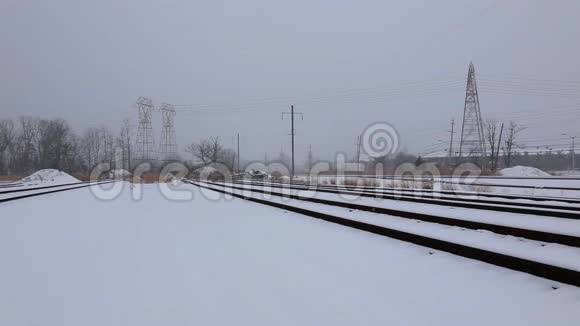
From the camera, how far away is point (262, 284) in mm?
4211

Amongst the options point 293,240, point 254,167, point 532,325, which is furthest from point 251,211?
point 254,167

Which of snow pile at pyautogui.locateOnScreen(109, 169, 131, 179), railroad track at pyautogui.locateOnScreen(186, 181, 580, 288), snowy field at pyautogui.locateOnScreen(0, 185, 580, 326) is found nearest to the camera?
snowy field at pyautogui.locateOnScreen(0, 185, 580, 326)

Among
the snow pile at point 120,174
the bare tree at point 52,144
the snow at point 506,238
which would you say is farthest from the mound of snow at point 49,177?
the snow at point 506,238

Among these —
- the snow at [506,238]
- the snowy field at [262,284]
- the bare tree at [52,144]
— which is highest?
the bare tree at [52,144]

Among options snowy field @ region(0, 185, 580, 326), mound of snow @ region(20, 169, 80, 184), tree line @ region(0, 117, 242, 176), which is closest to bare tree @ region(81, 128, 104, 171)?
tree line @ region(0, 117, 242, 176)

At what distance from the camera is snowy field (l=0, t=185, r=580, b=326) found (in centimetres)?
327

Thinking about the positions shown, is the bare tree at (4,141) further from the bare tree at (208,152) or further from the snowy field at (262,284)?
the snowy field at (262,284)

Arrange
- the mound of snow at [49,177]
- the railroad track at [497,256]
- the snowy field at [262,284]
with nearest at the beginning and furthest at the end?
the snowy field at [262,284] → the railroad track at [497,256] → the mound of snow at [49,177]

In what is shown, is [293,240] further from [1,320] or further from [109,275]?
[1,320]

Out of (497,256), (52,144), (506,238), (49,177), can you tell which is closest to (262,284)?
(497,256)

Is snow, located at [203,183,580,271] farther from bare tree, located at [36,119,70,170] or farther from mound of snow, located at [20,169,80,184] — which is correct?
bare tree, located at [36,119,70,170]

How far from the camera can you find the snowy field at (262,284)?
3270mm

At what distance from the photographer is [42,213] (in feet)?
39.7

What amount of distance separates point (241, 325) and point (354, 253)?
2.66 m
